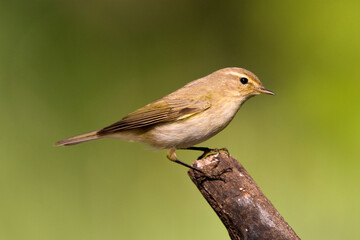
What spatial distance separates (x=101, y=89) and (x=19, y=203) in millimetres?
1232

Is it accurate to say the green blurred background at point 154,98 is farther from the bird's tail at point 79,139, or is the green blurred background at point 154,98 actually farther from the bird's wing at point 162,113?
the bird's wing at point 162,113

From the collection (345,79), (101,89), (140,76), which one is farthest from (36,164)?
(345,79)

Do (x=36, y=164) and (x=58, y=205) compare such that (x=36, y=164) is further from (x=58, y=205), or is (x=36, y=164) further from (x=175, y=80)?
(x=175, y=80)

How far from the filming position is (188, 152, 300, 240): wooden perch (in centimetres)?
205

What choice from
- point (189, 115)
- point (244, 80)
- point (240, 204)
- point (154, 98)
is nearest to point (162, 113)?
point (189, 115)

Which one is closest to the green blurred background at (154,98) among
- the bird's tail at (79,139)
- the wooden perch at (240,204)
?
the bird's tail at (79,139)

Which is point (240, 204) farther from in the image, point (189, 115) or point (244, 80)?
point (244, 80)

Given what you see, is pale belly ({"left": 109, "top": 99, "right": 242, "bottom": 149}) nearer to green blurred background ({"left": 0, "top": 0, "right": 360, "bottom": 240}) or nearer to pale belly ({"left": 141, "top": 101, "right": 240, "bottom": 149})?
pale belly ({"left": 141, "top": 101, "right": 240, "bottom": 149})

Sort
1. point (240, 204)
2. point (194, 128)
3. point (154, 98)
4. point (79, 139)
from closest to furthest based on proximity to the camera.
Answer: point (240, 204) → point (194, 128) → point (79, 139) → point (154, 98)

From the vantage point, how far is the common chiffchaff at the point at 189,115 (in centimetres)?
295

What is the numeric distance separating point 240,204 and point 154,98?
2.38 metres

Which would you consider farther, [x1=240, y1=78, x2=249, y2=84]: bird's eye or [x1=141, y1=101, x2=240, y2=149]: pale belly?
[x1=240, y1=78, x2=249, y2=84]: bird's eye

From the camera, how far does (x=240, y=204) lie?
84.4 inches

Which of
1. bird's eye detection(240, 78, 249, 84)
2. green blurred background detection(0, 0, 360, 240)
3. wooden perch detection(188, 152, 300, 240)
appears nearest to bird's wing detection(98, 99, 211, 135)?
bird's eye detection(240, 78, 249, 84)
